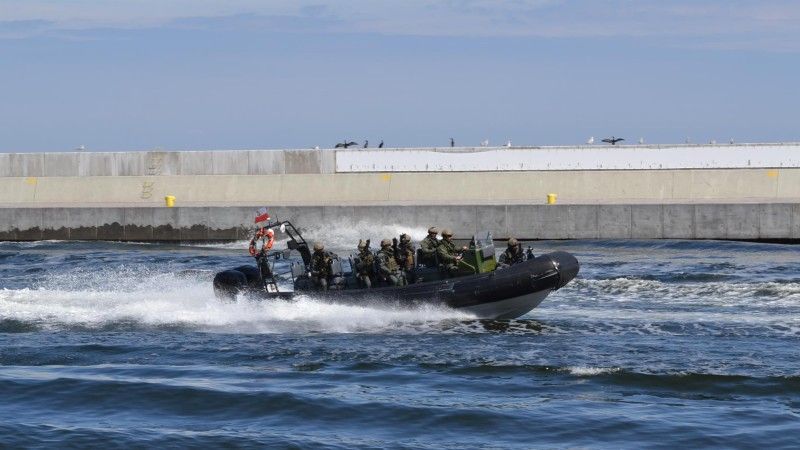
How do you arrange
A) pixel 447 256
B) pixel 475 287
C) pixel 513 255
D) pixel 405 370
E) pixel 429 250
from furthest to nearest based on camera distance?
1. pixel 513 255
2. pixel 429 250
3. pixel 447 256
4. pixel 475 287
5. pixel 405 370

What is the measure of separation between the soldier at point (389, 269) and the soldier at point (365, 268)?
13cm

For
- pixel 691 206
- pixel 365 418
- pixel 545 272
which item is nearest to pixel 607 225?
pixel 691 206

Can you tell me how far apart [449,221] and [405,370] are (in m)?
19.6

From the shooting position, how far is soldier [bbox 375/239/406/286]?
22.6 meters

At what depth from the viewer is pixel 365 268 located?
22.8 m

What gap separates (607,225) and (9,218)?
17160 mm

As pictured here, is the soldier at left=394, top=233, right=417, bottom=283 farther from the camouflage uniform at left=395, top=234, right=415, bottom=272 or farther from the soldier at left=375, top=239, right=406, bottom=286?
the soldier at left=375, top=239, right=406, bottom=286

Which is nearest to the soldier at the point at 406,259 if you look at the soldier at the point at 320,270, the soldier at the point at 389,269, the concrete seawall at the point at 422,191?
the soldier at the point at 389,269

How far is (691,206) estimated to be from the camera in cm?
3744

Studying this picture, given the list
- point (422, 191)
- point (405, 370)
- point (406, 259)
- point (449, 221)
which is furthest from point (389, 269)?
point (422, 191)

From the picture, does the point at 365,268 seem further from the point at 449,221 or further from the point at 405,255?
the point at 449,221

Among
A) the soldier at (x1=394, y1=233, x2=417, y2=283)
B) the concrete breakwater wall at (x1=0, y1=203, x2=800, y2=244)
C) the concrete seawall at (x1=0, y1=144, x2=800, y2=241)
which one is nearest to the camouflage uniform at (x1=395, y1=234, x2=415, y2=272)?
the soldier at (x1=394, y1=233, x2=417, y2=283)

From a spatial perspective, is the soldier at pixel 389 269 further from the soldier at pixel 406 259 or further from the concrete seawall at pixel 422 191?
the concrete seawall at pixel 422 191

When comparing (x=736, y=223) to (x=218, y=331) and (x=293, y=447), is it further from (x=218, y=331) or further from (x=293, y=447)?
(x=293, y=447)
